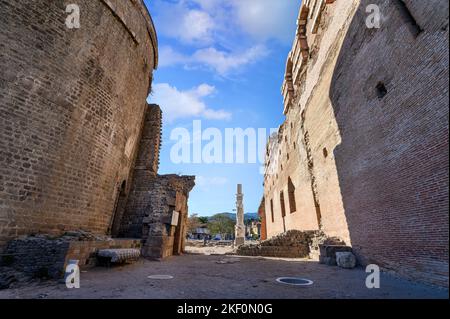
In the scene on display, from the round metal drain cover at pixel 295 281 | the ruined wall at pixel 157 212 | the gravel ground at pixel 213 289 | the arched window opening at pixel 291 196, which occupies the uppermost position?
the arched window opening at pixel 291 196

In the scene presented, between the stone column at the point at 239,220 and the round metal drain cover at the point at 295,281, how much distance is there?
668 inches

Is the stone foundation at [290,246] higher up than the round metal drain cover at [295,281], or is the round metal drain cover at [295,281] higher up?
the stone foundation at [290,246]

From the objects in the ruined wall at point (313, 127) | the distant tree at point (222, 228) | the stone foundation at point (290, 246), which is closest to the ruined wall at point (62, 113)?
the stone foundation at point (290, 246)

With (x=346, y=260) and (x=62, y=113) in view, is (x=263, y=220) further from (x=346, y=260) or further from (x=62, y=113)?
(x=62, y=113)

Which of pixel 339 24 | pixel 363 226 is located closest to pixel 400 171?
pixel 363 226

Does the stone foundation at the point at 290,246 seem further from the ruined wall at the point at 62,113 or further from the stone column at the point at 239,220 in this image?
the stone column at the point at 239,220

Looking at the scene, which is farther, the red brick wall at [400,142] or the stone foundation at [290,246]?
the stone foundation at [290,246]

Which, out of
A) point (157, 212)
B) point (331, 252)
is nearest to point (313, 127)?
point (331, 252)

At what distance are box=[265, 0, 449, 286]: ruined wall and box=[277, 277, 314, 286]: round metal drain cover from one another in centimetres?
236

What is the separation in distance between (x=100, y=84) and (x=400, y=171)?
10163mm

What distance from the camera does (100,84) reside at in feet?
29.2

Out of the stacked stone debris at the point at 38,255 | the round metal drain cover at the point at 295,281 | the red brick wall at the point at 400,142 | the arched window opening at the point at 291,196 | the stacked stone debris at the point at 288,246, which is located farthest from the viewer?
the arched window opening at the point at 291,196

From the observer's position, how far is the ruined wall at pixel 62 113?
6145 mm
